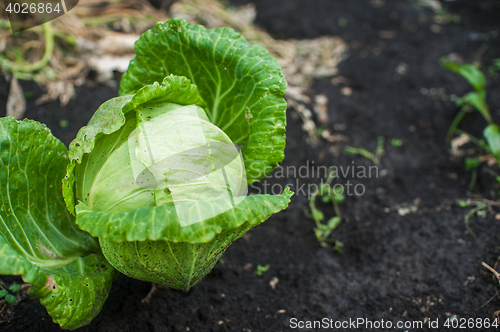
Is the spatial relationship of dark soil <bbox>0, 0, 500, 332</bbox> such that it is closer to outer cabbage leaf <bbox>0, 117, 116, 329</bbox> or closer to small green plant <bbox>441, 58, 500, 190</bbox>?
small green plant <bbox>441, 58, 500, 190</bbox>

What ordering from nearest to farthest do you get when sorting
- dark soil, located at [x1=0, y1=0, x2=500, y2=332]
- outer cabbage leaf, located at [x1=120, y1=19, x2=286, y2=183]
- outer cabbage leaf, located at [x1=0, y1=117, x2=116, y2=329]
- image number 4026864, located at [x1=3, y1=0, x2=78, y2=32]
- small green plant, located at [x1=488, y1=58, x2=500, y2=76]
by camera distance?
outer cabbage leaf, located at [x1=0, y1=117, x2=116, y2=329] → outer cabbage leaf, located at [x1=120, y1=19, x2=286, y2=183] → dark soil, located at [x1=0, y1=0, x2=500, y2=332] → image number 4026864, located at [x1=3, y1=0, x2=78, y2=32] → small green plant, located at [x1=488, y1=58, x2=500, y2=76]

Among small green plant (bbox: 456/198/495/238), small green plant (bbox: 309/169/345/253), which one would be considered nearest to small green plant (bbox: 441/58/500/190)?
small green plant (bbox: 456/198/495/238)

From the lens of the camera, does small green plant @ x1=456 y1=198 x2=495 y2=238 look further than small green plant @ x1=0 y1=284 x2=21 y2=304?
Yes

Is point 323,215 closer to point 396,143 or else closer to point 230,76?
point 396,143

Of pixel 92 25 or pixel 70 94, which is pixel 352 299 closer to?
pixel 70 94

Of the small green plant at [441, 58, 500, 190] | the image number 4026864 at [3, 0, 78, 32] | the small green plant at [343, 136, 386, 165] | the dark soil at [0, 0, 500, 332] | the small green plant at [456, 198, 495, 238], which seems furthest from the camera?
the image number 4026864 at [3, 0, 78, 32]
